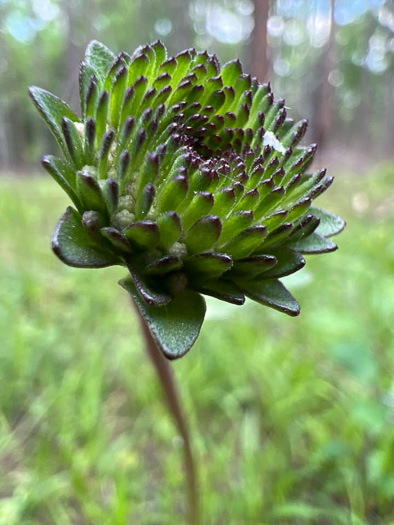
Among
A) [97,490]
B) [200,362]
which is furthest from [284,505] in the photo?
[200,362]

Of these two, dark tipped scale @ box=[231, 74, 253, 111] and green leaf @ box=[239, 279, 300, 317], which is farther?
dark tipped scale @ box=[231, 74, 253, 111]

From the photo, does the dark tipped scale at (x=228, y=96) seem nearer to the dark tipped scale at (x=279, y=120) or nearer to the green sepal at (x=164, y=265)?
the dark tipped scale at (x=279, y=120)

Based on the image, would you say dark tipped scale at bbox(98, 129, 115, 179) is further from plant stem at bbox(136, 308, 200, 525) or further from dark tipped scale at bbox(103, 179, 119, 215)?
plant stem at bbox(136, 308, 200, 525)

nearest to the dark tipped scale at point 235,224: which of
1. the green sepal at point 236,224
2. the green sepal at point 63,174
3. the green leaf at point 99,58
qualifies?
the green sepal at point 236,224

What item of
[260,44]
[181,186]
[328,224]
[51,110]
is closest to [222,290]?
[181,186]

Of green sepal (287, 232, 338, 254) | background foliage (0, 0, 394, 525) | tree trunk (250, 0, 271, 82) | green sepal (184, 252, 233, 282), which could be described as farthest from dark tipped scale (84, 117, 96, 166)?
tree trunk (250, 0, 271, 82)

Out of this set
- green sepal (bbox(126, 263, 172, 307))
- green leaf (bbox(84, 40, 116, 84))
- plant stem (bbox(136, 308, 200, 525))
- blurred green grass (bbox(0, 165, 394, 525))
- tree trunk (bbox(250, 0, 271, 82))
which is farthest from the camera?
tree trunk (bbox(250, 0, 271, 82))
